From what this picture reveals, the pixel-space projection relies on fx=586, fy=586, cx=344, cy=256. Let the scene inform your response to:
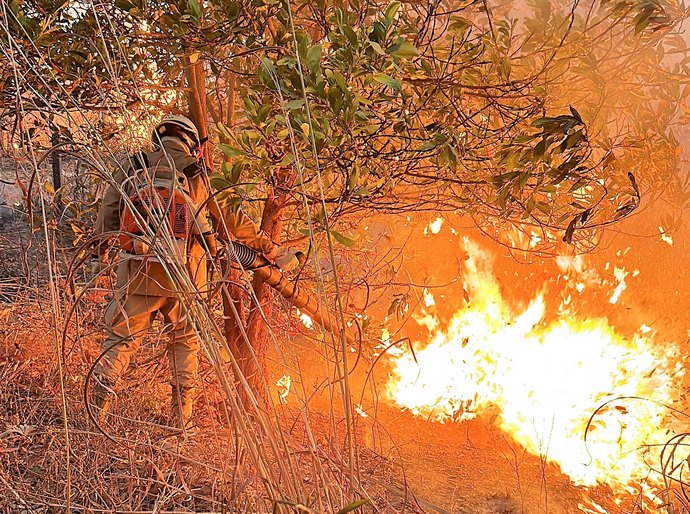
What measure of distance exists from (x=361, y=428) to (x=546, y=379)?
67.0 inches

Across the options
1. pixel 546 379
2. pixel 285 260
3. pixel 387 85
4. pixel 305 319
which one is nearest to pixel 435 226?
pixel 305 319

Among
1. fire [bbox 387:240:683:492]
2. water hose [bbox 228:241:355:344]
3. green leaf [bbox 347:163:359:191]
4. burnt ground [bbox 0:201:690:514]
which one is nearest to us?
burnt ground [bbox 0:201:690:514]

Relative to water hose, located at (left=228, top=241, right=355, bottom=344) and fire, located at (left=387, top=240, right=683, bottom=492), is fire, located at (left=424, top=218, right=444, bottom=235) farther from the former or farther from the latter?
water hose, located at (left=228, top=241, right=355, bottom=344)

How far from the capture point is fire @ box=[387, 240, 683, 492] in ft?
15.9

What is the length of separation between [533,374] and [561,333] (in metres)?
0.47

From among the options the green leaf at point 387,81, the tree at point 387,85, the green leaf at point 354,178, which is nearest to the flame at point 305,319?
the tree at point 387,85

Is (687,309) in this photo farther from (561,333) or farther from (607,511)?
(607,511)

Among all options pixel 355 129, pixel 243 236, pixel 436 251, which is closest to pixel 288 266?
pixel 243 236

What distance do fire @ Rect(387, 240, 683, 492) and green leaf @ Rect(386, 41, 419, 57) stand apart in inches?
145

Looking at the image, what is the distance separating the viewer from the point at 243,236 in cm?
339

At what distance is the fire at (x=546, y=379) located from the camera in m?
4.86

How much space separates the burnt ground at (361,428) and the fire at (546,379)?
22cm

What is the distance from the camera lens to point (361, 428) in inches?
189

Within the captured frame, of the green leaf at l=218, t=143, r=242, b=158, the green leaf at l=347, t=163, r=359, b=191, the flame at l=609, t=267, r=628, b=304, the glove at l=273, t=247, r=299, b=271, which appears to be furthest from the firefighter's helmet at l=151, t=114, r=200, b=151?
the flame at l=609, t=267, r=628, b=304
